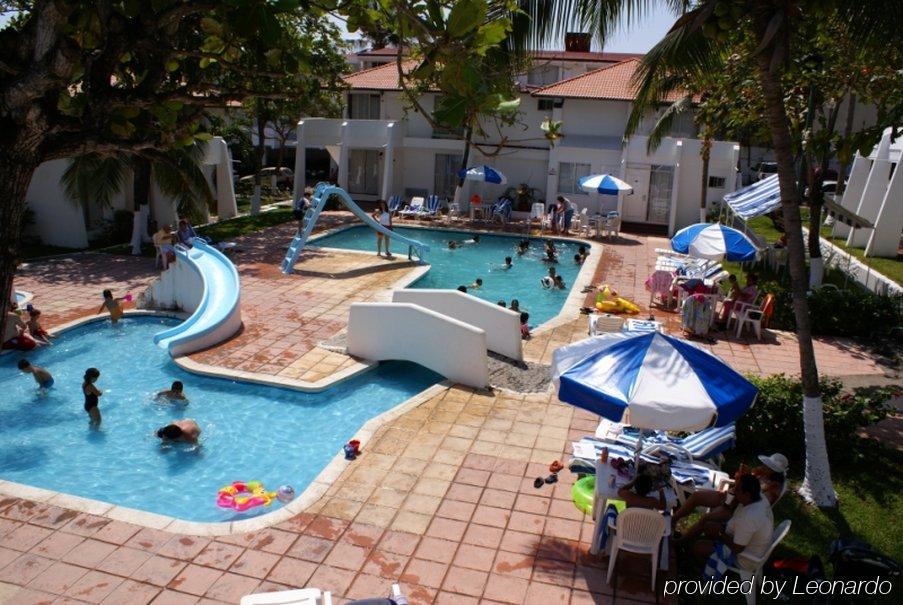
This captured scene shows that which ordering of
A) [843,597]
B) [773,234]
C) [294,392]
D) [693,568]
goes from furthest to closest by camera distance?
[773,234] < [294,392] < [693,568] < [843,597]

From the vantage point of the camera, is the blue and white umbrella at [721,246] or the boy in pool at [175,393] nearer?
the boy in pool at [175,393]

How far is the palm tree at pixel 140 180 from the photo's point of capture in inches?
787

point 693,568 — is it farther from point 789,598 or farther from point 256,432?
point 256,432

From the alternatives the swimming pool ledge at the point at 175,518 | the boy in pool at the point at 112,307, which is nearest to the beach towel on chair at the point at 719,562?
the swimming pool ledge at the point at 175,518

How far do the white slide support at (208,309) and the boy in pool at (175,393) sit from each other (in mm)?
1498

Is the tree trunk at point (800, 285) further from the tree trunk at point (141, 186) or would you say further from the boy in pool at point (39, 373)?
the tree trunk at point (141, 186)

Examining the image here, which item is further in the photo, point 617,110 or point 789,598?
point 617,110

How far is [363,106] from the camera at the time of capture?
33375mm

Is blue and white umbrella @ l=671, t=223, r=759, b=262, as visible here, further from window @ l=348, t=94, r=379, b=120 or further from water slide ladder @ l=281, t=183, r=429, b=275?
window @ l=348, t=94, r=379, b=120

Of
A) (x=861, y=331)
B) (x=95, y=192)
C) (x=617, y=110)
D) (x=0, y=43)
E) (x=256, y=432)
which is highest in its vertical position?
(x=617, y=110)

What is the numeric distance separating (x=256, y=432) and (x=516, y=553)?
497cm

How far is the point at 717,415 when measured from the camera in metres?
6.60

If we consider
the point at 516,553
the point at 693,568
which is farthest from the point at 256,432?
the point at 693,568

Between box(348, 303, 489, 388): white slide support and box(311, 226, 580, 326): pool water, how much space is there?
5.09m
